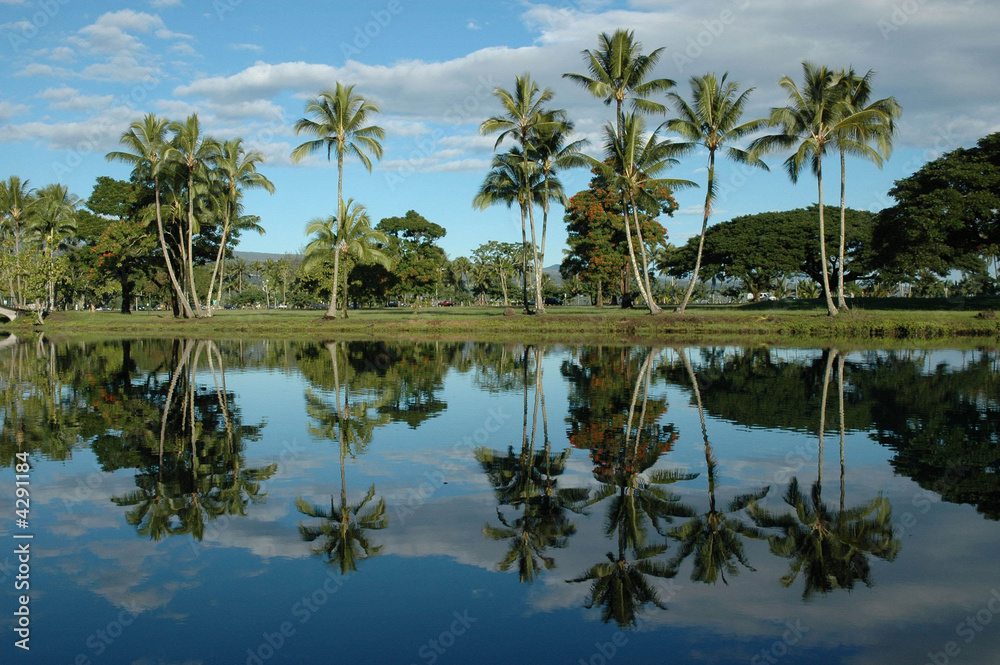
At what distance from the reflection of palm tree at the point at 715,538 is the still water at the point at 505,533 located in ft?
0.10

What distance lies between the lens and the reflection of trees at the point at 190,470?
337 inches

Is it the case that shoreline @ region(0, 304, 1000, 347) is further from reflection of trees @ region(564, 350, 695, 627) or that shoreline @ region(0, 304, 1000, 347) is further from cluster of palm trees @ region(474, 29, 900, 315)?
reflection of trees @ region(564, 350, 695, 627)

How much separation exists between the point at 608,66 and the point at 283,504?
126 feet

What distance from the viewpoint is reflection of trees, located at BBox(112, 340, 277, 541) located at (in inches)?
337

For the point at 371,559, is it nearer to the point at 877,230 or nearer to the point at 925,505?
the point at 925,505

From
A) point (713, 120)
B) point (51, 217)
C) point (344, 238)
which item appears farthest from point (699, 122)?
point (51, 217)

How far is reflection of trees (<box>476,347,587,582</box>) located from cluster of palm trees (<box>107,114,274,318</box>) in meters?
44.3

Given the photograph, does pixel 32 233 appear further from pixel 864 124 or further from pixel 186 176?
pixel 864 124

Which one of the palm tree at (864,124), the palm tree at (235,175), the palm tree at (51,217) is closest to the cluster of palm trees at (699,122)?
the palm tree at (864,124)

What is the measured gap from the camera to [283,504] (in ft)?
29.4

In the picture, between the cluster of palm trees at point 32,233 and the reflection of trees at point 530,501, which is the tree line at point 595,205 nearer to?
the cluster of palm trees at point 32,233

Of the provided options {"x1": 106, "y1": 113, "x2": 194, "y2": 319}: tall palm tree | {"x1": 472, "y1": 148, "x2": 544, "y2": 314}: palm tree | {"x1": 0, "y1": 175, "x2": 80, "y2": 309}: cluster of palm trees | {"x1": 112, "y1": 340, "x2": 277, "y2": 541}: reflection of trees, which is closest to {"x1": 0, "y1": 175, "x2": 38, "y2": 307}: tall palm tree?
{"x1": 0, "y1": 175, "x2": 80, "y2": 309}: cluster of palm trees

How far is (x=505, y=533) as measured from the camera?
7.93m

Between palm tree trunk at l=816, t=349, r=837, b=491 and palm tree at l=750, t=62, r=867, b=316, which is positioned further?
palm tree at l=750, t=62, r=867, b=316
